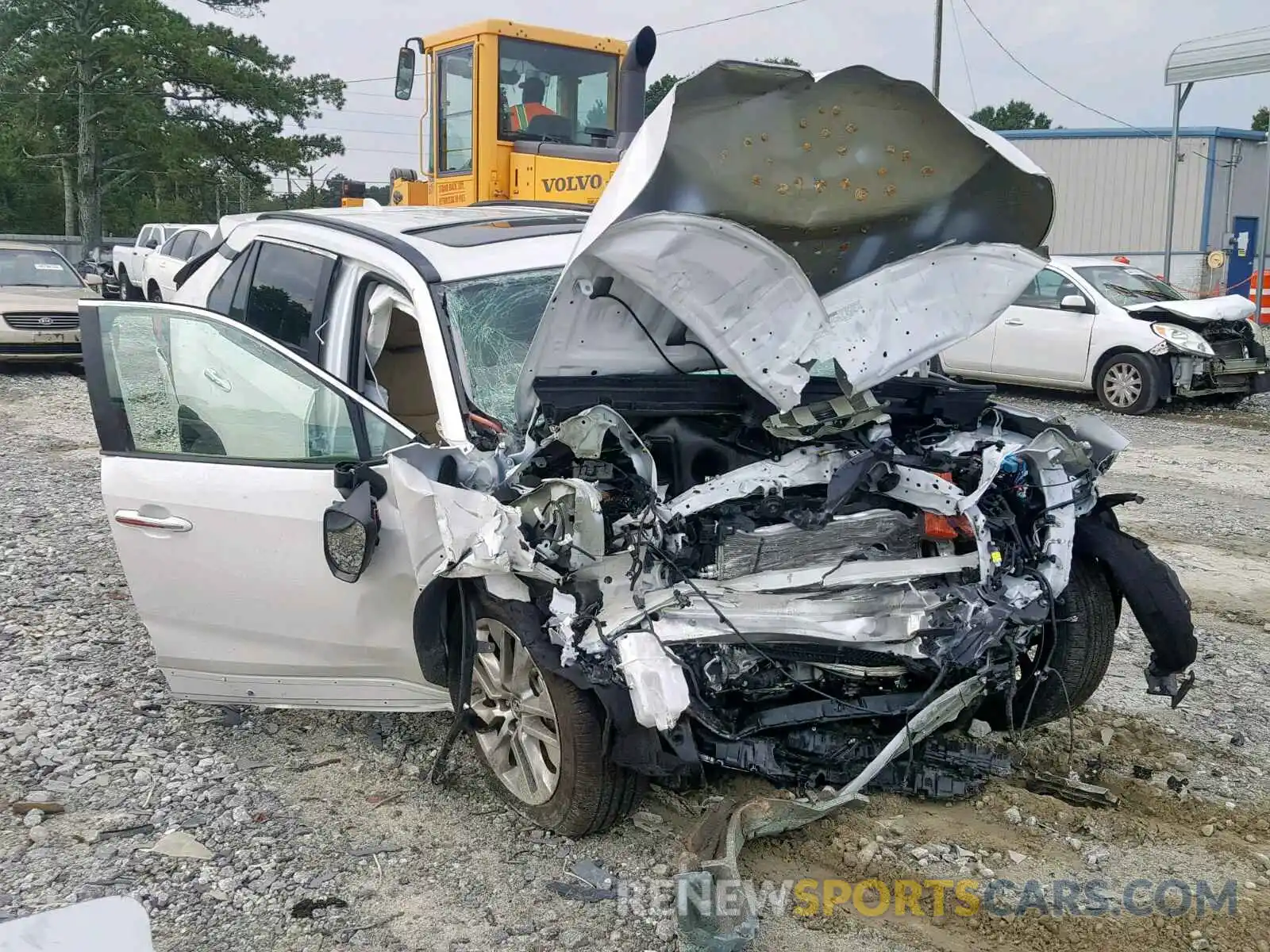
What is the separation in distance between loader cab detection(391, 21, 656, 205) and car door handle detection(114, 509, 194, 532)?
18.3ft

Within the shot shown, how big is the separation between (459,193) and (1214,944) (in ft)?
27.2

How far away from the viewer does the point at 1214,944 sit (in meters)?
2.88

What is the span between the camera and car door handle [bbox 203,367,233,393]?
13.1 ft

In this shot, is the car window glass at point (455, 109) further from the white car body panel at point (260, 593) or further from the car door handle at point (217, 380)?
the white car body panel at point (260, 593)

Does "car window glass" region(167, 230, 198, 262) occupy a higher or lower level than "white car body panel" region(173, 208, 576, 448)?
higher

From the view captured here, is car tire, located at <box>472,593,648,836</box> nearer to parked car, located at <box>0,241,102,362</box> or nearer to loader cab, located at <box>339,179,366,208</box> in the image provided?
loader cab, located at <box>339,179,366,208</box>

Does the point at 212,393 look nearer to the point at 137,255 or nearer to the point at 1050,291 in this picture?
the point at 1050,291

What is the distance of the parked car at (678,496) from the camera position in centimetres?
320

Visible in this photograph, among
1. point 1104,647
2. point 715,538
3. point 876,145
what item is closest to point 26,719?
point 715,538

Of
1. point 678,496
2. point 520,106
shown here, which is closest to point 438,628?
point 678,496

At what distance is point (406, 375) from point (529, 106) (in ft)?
17.9

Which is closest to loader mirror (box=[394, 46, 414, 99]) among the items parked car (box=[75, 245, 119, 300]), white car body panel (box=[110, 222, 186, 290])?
parked car (box=[75, 245, 119, 300])

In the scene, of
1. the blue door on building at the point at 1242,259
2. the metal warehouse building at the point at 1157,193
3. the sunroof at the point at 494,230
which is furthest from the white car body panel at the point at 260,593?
the metal warehouse building at the point at 1157,193

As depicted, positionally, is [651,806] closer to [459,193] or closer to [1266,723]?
[1266,723]
